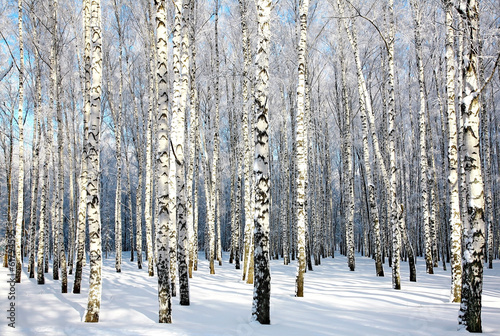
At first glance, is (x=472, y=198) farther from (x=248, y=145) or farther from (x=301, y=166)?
(x=248, y=145)

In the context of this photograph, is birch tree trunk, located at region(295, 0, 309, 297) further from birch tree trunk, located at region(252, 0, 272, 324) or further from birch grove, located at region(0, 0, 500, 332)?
birch tree trunk, located at region(252, 0, 272, 324)

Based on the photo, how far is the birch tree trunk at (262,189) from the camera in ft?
17.1

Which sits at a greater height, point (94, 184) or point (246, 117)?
point (246, 117)

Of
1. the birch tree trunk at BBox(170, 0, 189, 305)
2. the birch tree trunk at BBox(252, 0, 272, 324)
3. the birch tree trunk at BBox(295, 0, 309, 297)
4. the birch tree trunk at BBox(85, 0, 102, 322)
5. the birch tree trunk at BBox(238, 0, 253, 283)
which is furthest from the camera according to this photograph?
the birch tree trunk at BBox(238, 0, 253, 283)

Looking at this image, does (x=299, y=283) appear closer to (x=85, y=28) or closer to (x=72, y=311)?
(x=72, y=311)

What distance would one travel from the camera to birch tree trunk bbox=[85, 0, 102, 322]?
5.46 metres

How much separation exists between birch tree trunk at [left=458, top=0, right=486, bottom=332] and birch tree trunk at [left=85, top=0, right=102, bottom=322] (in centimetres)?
573

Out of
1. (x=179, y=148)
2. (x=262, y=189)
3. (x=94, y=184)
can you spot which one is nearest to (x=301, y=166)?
(x=262, y=189)

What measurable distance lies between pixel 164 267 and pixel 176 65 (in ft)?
14.1

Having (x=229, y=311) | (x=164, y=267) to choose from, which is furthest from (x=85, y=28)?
(x=229, y=311)

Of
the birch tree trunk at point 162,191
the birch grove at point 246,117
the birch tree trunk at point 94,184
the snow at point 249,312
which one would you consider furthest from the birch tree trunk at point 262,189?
the birch tree trunk at point 94,184

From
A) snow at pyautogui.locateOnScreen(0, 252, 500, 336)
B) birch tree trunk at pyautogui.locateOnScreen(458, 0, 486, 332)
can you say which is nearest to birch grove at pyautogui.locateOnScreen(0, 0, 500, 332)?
birch tree trunk at pyautogui.locateOnScreen(458, 0, 486, 332)

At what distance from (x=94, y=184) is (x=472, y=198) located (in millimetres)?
6077

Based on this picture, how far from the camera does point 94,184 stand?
5.62m
